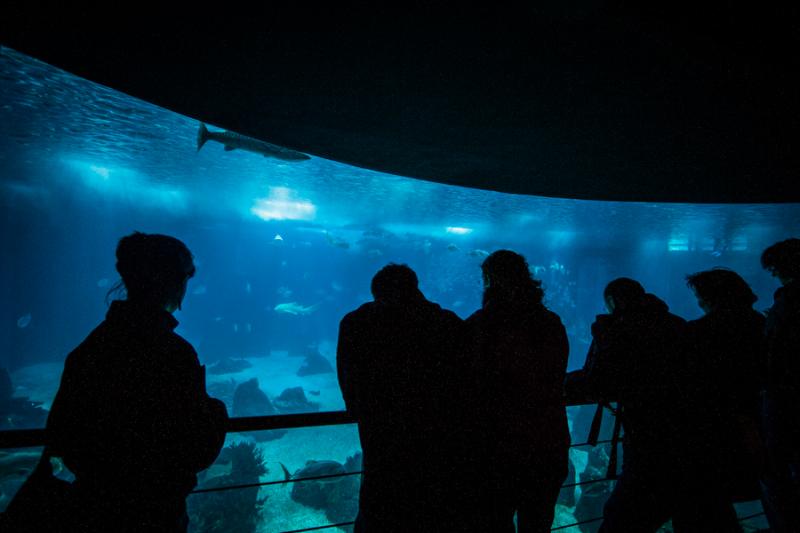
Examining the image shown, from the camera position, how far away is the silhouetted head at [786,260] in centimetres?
291

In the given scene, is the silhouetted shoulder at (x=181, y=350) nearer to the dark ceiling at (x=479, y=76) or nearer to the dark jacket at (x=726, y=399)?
the dark ceiling at (x=479, y=76)

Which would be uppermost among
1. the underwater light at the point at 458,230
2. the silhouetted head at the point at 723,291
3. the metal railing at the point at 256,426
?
the underwater light at the point at 458,230

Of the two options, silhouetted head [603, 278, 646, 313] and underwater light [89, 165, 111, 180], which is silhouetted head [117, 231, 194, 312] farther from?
underwater light [89, 165, 111, 180]

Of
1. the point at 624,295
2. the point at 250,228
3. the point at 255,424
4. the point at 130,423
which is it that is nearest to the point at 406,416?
the point at 255,424

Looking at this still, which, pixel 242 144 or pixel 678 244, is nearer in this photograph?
pixel 242 144

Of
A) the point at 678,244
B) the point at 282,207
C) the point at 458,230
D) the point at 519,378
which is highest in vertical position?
the point at 678,244

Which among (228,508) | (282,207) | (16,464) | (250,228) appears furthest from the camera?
(250,228)

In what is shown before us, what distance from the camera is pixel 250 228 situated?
47.4 meters

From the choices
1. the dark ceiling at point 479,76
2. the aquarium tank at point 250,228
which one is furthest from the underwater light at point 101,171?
the dark ceiling at point 479,76

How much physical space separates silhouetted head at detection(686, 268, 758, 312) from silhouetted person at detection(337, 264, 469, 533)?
91.5 inches

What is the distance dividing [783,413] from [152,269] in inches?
166

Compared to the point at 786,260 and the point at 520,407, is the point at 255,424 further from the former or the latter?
the point at 786,260

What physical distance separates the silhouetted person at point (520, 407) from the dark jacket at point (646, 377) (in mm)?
481

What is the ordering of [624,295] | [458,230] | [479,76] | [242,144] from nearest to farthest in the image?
[479,76] → [624,295] → [242,144] → [458,230]
